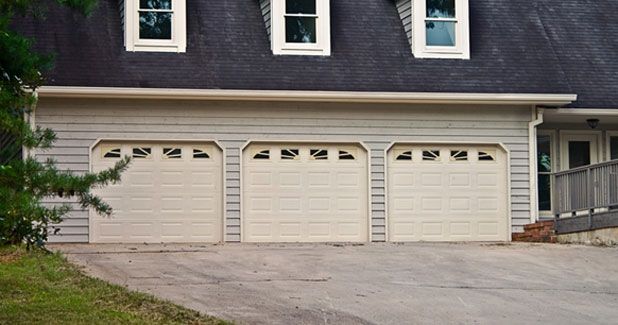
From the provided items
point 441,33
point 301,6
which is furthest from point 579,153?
point 301,6

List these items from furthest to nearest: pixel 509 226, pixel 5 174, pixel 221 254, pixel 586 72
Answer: pixel 586 72, pixel 509 226, pixel 221 254, pixel 5 174

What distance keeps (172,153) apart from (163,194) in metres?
0.76

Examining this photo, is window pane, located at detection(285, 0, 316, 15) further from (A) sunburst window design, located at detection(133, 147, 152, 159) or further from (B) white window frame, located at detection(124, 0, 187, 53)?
(A) sunburst window design, located at detection(133, 147, 152, 159)

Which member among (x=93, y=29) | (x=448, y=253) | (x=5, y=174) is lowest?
(x=448, y=253)

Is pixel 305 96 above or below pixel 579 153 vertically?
above

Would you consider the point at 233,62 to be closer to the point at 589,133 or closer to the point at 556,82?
the point at 556,82

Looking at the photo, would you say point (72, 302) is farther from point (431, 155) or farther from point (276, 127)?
point (431, 155)

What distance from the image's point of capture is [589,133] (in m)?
21.0

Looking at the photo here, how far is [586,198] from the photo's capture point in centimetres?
1836

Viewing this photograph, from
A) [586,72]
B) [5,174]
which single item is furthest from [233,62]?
[5,174]

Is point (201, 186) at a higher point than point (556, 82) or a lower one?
lower

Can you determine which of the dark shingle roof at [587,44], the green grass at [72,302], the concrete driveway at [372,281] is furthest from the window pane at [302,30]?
the green grass at [72,302]

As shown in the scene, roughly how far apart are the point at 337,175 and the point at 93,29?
17.4 ft

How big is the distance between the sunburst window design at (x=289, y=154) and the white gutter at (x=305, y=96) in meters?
1.00
